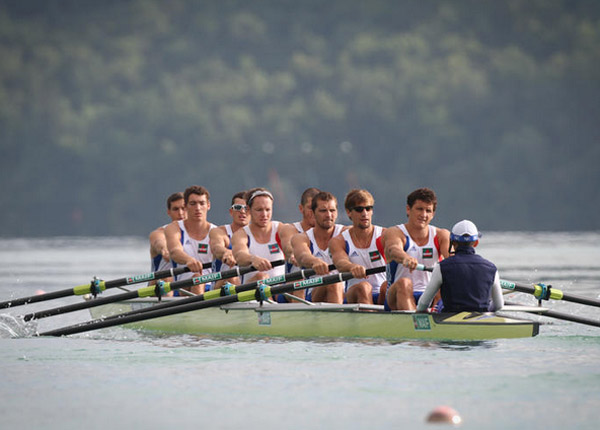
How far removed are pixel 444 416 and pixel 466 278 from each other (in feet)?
8.70

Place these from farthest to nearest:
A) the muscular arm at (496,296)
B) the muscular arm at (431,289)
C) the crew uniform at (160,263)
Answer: the crew uniform at (160,263), the muscular arm at (496,296), the muscular arm at (431,289)

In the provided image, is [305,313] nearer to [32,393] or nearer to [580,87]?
[32,393]

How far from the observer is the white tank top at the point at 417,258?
9922 millimetres

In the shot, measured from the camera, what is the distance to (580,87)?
7962 cm

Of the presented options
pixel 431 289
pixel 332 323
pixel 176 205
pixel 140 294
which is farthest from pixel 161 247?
pixel 431 289

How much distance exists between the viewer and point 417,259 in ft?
32.8

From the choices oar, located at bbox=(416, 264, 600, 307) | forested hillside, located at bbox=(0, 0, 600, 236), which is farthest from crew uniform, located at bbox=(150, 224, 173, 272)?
forested hillside, located at bbox=(0, 0, 600, 236)

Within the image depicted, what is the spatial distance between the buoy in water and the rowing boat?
100 inches

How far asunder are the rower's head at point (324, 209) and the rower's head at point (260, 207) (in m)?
0.81

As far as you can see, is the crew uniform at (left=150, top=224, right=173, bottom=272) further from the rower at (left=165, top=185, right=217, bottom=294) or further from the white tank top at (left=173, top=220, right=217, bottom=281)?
the white tank top at (left=173, top=220, right=217, bottom=281)

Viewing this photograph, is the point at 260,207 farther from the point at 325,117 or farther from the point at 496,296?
the point at 325,117

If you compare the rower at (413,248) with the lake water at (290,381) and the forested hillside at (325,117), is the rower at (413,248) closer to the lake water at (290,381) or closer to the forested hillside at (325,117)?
the lake water at (290,381)

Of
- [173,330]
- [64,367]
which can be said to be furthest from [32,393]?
[173,330]

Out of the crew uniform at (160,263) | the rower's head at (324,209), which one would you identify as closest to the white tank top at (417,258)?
the rower's head at (324,209)
